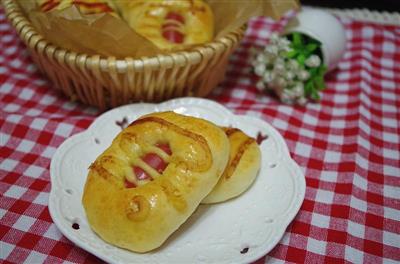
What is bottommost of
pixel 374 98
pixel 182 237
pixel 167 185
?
pixel 374 98

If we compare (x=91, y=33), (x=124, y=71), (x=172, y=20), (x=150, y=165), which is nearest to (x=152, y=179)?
(x=150, y=165)

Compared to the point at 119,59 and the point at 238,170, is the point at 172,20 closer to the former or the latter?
the point at 119,59

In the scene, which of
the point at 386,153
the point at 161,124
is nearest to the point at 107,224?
the point at 161,124

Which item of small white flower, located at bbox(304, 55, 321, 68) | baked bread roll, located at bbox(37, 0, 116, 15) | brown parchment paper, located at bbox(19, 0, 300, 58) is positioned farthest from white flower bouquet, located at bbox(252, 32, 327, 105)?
baked bread roll, located at bbox(37, 0, 116, 15)

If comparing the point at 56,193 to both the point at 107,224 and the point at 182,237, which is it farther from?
the point at 182,237

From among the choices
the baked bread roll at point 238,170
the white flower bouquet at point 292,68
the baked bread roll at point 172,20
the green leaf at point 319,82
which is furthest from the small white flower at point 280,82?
the baked bread roll at point 238,170

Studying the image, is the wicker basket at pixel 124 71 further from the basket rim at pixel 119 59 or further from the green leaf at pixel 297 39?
the green leaf at pixel 297 39
